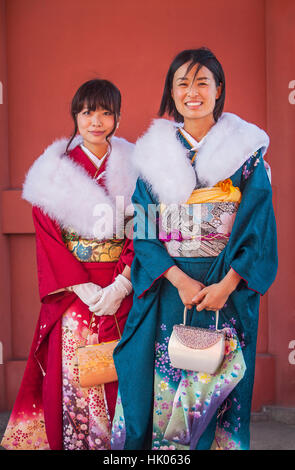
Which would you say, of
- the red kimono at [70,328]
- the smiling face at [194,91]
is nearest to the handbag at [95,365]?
the red kimono at [70,328]

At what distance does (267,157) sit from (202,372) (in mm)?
1742

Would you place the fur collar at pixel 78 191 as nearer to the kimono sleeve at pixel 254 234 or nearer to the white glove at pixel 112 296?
the white glove at pixel 112 296

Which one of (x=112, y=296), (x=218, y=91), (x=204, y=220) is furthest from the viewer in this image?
(x=112, y=296)

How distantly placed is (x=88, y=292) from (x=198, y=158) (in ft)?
2.64

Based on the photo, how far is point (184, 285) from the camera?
2031 mm

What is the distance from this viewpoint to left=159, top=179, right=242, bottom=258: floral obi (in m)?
2.06

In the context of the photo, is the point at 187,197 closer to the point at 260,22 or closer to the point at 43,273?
the point at 43,273

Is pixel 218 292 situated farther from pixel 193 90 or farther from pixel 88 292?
pixel 193 90

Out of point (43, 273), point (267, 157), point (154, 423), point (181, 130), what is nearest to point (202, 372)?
point (154, 423)

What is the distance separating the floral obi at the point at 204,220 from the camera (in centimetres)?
206

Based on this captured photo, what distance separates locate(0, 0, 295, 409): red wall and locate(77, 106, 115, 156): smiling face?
0.89 meters

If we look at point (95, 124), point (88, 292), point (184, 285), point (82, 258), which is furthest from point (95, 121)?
point (184, 285)

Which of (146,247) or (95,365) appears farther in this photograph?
(95,365)

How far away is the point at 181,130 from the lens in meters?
2.21
